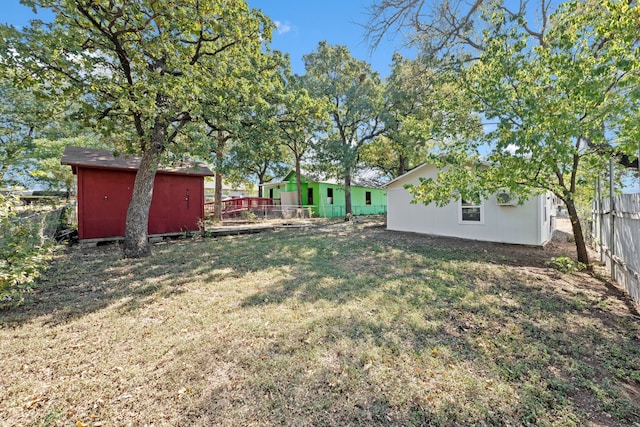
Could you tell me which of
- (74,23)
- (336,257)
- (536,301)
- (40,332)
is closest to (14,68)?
(74,23)

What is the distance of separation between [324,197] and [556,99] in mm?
18234

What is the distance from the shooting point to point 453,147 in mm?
6574

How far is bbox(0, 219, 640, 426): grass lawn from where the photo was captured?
205 cm

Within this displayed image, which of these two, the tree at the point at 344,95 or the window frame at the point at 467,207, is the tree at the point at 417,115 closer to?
the tree at the point at 344,95

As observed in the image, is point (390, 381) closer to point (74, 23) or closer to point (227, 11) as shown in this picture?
point (227, 11)

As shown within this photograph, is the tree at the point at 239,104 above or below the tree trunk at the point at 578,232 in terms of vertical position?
above

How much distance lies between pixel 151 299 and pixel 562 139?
7.48 metres

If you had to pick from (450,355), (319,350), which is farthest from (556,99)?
(319,350)

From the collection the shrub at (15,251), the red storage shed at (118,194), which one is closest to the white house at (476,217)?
the shrub at (15,251)

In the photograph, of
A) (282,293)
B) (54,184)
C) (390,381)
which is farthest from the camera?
(54,184)

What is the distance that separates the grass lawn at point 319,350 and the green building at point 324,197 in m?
16.6

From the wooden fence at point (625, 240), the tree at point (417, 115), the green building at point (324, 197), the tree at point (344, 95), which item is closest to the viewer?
the wooden fence at point (625, 240)

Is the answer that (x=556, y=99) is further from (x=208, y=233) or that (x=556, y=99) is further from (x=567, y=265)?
(x=208, y=233)

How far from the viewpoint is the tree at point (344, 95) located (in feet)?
55.0
